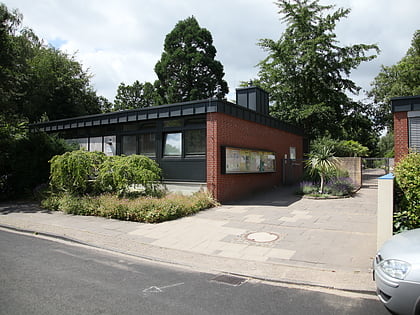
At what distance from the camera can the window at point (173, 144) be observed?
535 inches

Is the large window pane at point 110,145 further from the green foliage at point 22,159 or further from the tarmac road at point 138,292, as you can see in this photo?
the tarmac road at point 138,292

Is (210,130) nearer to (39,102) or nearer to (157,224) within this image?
(157,224)

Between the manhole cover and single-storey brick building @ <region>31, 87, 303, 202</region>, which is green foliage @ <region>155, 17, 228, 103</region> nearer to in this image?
single-storey brick building @ <region>31, 87, 303, 202</region>

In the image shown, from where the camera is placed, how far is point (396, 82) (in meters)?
33.2

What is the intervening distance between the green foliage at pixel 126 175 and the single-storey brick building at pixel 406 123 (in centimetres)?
966

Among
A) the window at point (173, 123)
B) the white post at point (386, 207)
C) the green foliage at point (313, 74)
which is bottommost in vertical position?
the white post at point (386, 207)

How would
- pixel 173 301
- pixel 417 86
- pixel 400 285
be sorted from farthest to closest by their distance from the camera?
1. pixel 417 86
2. pixel 173 301
3. pixel 400 285

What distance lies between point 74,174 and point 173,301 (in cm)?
906

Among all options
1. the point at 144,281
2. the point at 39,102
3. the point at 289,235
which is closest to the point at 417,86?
the point at 289,235

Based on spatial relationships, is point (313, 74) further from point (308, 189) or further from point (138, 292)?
point (138, 292)

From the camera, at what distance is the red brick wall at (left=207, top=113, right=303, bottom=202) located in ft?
40.4

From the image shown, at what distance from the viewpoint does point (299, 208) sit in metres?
11.4

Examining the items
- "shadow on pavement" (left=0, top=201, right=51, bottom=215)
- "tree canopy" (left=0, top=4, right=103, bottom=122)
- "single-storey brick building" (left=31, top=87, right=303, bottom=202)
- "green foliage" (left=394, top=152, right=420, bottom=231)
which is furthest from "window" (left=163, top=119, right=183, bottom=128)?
"tree canopy" (left=0, top=4, right=103, bottom=122)

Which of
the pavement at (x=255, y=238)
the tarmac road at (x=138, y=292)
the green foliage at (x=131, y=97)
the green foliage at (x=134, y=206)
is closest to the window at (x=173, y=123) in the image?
the green foliage at (x=134, y=206)
